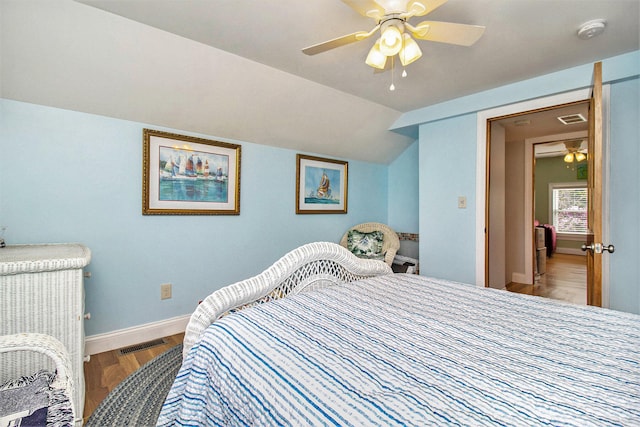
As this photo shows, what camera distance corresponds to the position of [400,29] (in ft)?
4.87

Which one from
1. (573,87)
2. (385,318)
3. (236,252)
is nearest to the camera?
(385,318)

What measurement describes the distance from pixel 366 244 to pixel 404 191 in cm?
110

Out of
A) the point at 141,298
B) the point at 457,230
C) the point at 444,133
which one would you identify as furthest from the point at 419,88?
the point at 141,298

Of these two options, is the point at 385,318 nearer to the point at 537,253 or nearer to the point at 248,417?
the point at 248,417

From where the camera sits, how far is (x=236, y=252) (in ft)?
9.64

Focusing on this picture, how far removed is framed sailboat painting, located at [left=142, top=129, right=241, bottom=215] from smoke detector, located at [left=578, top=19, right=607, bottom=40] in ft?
8.71

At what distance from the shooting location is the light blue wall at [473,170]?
2.20m

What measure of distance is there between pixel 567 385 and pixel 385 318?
0.55m

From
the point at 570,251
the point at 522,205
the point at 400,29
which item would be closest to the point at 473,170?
the point at 400,29

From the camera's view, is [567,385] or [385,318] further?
[385,318]

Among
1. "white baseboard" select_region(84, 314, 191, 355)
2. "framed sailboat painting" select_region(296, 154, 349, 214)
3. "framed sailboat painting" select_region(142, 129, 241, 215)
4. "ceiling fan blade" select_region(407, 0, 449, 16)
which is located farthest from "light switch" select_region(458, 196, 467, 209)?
"white baseboard" select_region(84, 314, 191, 355)

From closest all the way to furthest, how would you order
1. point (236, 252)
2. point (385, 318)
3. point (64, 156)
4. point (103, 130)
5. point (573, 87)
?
point (385, 318) < point (64, 156) < point (103, 130) < point (573, 87) < point (236, 252)

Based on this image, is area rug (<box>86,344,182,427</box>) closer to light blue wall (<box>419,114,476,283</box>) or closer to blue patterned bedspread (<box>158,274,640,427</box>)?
blue patterned bedspread (<box>158,274,640,427</box>)

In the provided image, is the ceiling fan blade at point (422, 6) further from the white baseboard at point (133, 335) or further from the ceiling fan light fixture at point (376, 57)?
the white baseboard at point (133, 335)
